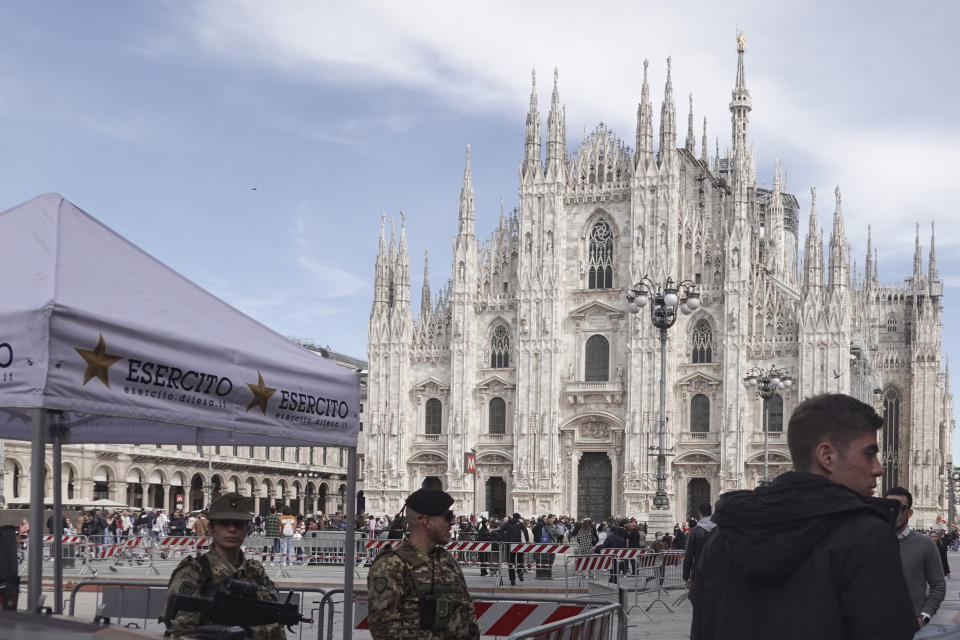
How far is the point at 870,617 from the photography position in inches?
125

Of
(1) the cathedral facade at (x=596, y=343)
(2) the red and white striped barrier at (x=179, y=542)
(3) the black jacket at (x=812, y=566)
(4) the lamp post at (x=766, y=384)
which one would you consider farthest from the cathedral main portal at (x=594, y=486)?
(3) the black jacket at (x=812, y=566)

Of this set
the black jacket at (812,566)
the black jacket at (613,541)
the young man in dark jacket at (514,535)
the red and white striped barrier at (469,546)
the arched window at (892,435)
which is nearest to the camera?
the black jacket at (812,566)

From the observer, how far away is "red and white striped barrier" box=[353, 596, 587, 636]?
8.40m

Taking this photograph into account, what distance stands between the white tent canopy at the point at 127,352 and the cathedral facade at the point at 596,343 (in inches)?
1658

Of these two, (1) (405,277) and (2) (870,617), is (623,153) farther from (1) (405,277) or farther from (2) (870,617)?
(2) (870,617)

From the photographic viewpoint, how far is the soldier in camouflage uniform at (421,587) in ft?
17.2

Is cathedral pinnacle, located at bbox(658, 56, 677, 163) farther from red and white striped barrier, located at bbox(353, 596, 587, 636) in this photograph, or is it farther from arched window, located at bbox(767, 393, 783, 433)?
red and white striped barrier, located at bbox(353, 596, 587, 636)

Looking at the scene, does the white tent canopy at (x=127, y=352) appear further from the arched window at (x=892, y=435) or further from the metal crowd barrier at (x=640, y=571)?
the arched window at (x=892, y=435)

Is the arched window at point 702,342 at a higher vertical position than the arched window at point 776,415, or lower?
higher

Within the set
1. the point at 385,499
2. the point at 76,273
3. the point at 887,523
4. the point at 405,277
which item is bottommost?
the point at 385,499

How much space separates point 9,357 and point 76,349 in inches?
10.9

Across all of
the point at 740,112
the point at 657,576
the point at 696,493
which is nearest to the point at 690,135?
the point at 740,112

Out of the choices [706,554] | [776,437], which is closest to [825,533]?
[706,554]

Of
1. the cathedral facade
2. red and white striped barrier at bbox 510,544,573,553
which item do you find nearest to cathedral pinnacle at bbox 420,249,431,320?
the cathedral facade
